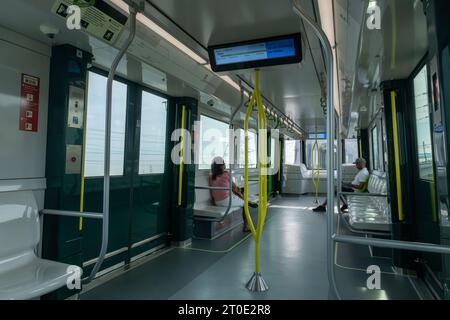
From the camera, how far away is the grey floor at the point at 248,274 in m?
2.47

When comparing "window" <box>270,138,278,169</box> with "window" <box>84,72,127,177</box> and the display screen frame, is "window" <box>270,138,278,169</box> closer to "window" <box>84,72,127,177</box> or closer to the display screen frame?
"window" <box>84,72,127,177</box>

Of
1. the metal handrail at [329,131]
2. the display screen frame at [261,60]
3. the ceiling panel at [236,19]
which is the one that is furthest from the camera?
the display screen frame at [261,60]

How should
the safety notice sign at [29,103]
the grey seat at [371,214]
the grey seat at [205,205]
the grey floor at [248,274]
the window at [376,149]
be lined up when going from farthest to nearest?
the window at [376,149], the grey seat at [205,205], the grey seat at [371,214], the grey floor at [248,274], the safety notice sign at [29,103]

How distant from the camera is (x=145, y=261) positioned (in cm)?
330

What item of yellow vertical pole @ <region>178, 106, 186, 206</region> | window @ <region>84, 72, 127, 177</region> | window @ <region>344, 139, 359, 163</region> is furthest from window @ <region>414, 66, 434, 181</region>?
window @ <region>344, 139, 359, 163</region>

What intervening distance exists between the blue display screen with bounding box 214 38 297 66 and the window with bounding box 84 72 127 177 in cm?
140

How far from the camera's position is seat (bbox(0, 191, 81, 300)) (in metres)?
1.54

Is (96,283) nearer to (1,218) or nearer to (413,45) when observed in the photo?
(1,218)

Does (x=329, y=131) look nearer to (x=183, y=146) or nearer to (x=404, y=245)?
(x=404, y=245)

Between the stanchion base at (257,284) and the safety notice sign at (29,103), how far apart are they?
2195 mm

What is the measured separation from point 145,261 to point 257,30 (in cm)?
273

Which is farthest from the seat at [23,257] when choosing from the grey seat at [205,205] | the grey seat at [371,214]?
the grey seat at [371,214]

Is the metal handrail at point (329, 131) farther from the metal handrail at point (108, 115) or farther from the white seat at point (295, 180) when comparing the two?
the white seat at point (295, 180)
